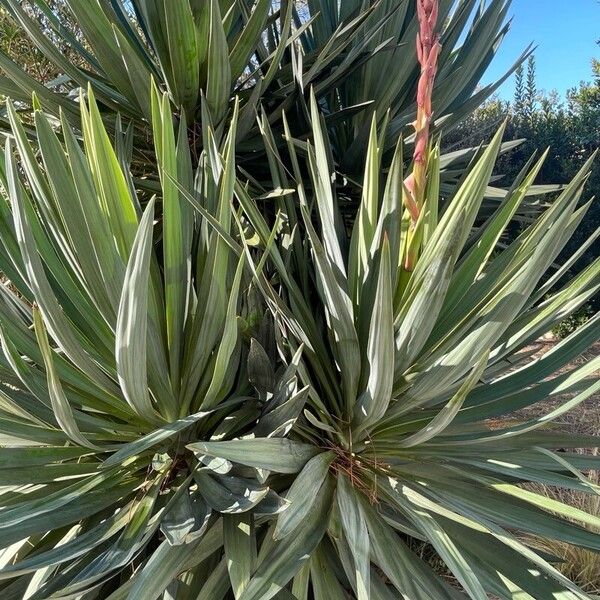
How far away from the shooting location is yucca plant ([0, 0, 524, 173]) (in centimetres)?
160

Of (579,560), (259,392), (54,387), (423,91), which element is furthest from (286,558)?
(579,560)

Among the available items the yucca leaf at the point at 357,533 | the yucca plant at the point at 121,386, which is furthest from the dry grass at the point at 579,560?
the yucca plant at the point at 121,386

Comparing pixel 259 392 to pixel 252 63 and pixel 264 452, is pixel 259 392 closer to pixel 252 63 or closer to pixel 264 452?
pixel 264 452

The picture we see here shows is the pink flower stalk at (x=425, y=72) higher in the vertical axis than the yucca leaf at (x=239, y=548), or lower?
higher

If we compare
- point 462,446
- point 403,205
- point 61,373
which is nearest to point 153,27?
point 403,205

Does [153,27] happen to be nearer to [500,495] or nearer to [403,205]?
[403,205]

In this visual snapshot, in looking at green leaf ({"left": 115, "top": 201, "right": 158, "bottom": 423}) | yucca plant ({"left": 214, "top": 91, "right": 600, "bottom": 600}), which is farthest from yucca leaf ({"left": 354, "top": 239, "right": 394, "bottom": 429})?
green leaf ({"left": 115, "top": 201, "right": 158, "bottom": 423})

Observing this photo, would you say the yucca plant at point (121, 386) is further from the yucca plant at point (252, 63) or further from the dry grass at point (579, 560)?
the dry grass at point (579, 560)

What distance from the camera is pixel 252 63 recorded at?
2408mm

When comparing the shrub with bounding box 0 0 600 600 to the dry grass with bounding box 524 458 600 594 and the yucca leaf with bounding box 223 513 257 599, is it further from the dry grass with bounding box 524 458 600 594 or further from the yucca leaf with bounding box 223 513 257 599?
the dry grass with bounding box 524 458 600 594

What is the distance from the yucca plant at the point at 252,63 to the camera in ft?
5.24

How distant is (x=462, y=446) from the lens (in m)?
1.23

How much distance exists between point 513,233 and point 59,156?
458cm

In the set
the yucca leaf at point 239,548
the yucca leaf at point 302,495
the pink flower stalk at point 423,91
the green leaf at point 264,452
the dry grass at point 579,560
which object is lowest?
the dry grass at point 579,560
